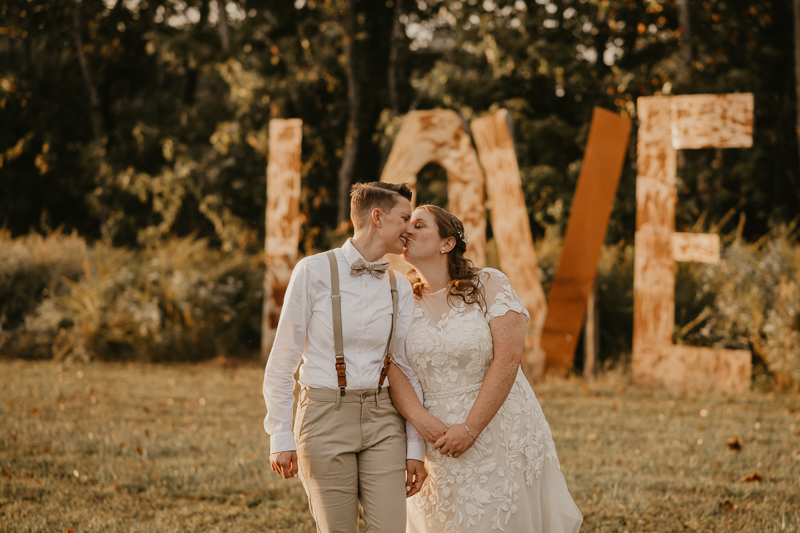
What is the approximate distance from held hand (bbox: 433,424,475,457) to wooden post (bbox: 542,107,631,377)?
5374 millimetres

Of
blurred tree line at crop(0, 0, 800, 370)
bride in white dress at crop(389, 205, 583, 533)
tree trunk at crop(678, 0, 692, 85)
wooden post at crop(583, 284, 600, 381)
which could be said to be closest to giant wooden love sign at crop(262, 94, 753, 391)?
wooden post at crop(583, 284, 600, 381)

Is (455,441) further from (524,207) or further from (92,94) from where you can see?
(92,94)

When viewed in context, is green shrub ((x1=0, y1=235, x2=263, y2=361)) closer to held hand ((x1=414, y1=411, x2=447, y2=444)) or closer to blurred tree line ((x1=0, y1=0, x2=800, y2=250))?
blurred tree line ((x1=0, y1=0, x2=800, y2=250))

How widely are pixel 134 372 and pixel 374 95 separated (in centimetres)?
910

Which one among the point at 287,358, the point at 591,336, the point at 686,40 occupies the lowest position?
the point at 591,336

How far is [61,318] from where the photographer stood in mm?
9797

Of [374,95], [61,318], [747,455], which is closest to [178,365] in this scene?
[61,318]

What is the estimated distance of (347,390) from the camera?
8.68 feet

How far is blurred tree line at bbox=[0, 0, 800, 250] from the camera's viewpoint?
13.1m

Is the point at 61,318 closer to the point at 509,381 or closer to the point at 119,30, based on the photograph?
the point at 509,381

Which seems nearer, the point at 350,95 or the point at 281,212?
the point at 281,212

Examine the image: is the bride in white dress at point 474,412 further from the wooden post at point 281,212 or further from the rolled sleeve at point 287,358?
the wooden post at point 281,212

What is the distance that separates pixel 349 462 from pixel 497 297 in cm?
95

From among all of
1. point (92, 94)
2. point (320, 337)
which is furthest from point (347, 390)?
point (92, 94)
